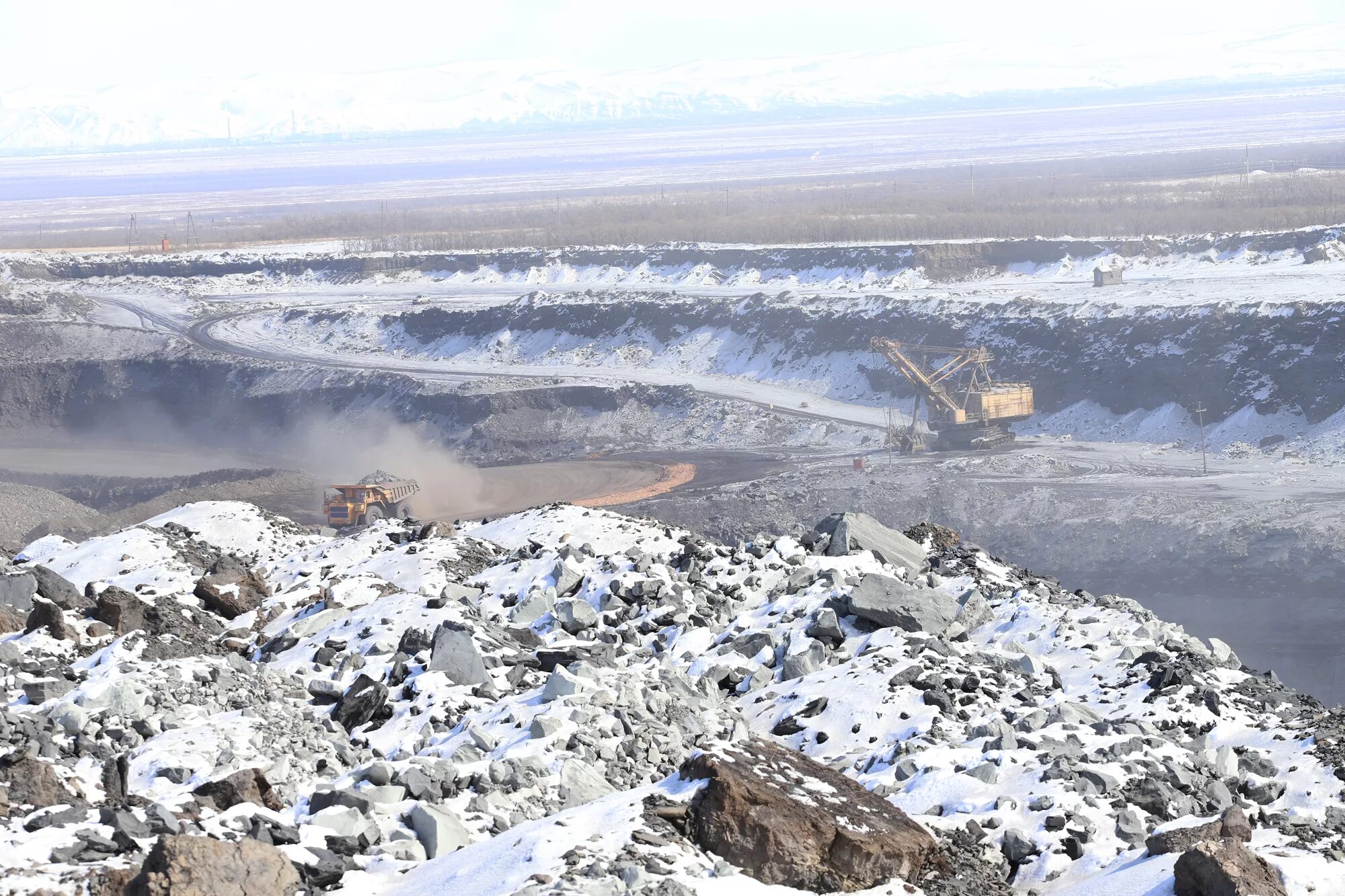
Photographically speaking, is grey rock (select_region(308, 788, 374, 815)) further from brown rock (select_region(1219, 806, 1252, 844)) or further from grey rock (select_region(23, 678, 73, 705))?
brown rock (select_region(1219, 806, 1252, 844))

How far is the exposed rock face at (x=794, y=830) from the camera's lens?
9.50 metres

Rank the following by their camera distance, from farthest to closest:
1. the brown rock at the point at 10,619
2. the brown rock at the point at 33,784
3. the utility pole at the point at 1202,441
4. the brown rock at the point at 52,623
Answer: the utility pole at the point at 1202,441 < the brown rock at the point at 10,619 < the brown rock at the point at 52,623 < the brown rock at the point at 33,784

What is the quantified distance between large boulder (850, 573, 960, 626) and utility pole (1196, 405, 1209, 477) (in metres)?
28.0

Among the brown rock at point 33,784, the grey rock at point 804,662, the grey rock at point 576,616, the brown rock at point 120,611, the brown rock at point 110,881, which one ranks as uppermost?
the brown rock at point 110,881

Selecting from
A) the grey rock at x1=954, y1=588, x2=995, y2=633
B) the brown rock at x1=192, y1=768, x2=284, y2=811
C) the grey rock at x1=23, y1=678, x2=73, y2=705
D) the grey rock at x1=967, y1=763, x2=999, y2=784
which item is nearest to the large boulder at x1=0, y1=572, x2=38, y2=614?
the grey rock at x1=23, y1=678, x2=73, y2=705

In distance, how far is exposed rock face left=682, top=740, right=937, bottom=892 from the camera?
31.2 ft

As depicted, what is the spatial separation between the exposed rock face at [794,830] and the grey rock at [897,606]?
6.15 m

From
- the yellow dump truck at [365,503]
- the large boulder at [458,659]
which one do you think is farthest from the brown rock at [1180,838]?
the yellow dump truck at [365,503]

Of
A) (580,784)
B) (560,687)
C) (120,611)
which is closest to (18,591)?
(120,611)

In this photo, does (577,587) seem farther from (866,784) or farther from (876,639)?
(866,784)

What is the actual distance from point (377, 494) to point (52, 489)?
59.8 ft

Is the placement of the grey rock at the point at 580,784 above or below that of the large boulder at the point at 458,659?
below

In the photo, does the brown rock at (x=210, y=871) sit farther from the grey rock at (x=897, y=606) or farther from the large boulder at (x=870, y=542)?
the large boulder at (x=870, y=542)

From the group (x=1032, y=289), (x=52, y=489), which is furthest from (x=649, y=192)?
(x=52, y=489)
